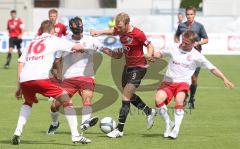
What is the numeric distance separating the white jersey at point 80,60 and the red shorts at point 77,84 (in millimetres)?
95

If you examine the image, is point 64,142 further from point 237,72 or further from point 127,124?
point 237,72

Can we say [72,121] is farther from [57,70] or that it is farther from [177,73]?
[177,73]

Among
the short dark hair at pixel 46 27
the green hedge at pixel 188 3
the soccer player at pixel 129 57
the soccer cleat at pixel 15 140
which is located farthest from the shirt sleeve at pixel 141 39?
the green hedge at pixel 188 3

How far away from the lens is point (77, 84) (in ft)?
43.7

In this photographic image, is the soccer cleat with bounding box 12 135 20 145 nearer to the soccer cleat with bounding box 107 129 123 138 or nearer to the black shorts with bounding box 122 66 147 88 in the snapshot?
the soccer cleat with bounding box 107 129 123 138

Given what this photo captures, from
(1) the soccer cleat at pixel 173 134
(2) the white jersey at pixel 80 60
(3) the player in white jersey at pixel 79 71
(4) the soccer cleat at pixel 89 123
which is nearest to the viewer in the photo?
(1) the soccer cleat at pixel 173 134

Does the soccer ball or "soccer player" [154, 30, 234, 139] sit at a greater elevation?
"soccer player" [154, 30, 234, 139]

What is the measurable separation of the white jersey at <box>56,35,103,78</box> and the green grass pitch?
3.68 feet

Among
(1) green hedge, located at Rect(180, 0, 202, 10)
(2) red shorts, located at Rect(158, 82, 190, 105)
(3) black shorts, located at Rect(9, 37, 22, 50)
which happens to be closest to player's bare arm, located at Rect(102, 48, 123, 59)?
(2) red shorts, located at Rect(158, 82, 190, 105)

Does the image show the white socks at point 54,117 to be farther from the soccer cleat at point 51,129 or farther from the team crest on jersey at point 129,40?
the team crest on jersey at point 129,40

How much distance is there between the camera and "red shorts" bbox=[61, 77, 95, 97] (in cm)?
1327

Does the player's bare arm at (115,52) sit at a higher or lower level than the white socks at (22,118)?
higher

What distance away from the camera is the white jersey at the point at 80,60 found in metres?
13.3

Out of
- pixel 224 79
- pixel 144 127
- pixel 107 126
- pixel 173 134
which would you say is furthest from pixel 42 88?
pixel 144 127
